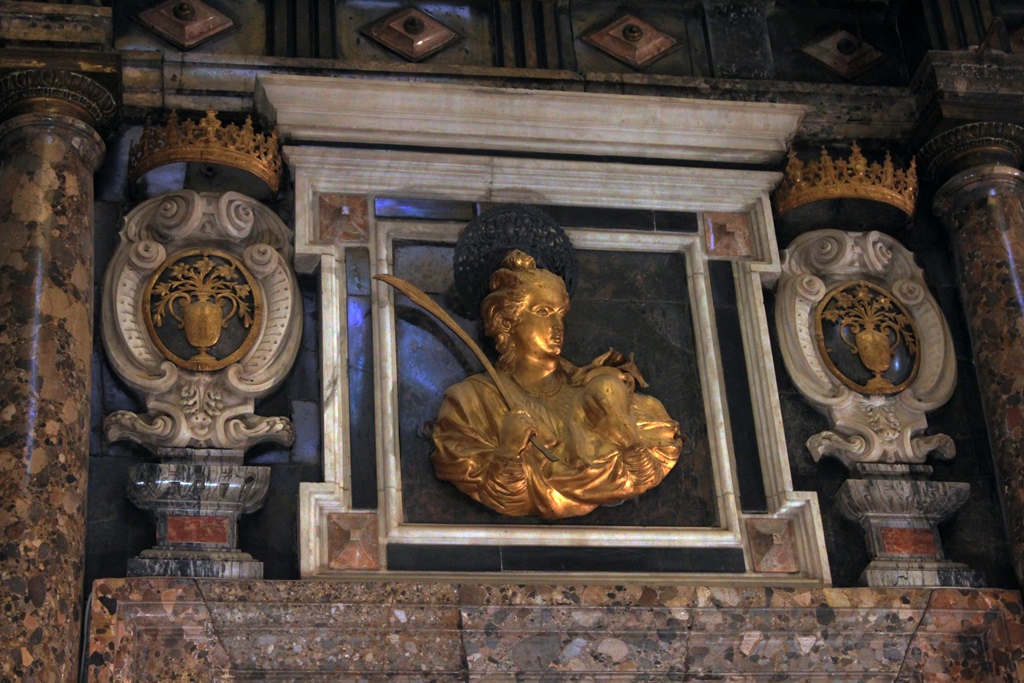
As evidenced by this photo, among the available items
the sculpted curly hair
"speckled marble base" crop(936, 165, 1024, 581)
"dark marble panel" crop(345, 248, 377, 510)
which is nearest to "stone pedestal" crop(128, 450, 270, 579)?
"dark marble panel" crop(345, 248, 377, 510)

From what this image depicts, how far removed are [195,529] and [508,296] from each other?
6.17 feet

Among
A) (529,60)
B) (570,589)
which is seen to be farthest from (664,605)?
(529,60)

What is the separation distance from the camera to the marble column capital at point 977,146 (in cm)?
922

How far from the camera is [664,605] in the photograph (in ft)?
25.2

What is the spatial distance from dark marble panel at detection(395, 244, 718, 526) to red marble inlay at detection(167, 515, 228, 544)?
0.88 meters

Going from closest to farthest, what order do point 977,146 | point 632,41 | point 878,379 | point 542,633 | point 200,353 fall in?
point 542,633 → point 200,353 → point 878,379 → point 977,146 → point 632,41

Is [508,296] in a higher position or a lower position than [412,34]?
lower

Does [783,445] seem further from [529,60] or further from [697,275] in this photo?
[529,60]

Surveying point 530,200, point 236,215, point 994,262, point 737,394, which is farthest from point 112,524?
point 994,262

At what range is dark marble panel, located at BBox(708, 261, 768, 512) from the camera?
8336 millimetres

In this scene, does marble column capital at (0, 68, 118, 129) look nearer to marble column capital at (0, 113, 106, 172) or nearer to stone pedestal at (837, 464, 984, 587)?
marble column capital at (0, 113, 106, 172)

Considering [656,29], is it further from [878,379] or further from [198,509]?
[198,509]

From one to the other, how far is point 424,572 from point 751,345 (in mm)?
2155

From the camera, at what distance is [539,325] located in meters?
8.27
